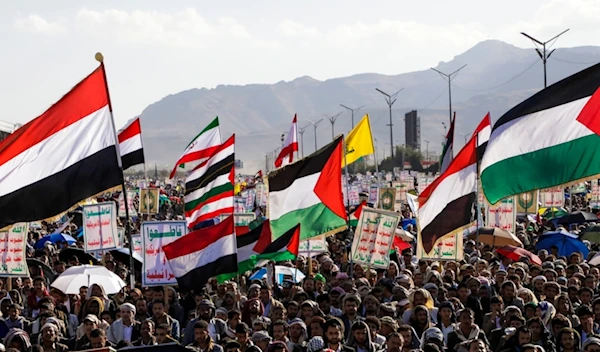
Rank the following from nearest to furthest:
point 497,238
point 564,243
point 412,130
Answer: point 497,238 → point 564,243 → point 412,130

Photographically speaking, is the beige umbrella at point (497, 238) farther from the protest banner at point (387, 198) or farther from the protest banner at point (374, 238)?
the protest banner at point (387, 198)

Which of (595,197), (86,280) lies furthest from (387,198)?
(86,280)

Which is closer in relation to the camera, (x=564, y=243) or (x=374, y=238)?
(x=374, y=238)

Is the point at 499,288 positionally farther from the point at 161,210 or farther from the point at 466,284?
the point at 161,210

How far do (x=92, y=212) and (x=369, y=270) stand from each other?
5183mm

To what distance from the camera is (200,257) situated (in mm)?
12219

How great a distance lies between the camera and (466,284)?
12453 mm

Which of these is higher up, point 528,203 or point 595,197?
point 528,203

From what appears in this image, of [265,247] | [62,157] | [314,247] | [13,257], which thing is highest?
[62,157]

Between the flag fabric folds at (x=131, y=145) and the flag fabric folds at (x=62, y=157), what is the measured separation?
555cm

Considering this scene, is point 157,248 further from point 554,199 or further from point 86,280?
point 554,199

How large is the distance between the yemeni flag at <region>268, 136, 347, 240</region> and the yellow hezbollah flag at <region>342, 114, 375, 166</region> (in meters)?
4.55

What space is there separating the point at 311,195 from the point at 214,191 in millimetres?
4163

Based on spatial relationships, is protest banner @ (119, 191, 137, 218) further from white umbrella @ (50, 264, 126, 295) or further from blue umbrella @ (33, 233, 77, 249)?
white umbrella @ (50, 264, 126, 295)
